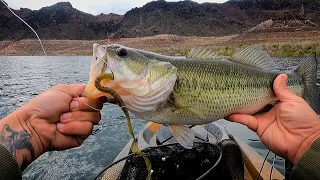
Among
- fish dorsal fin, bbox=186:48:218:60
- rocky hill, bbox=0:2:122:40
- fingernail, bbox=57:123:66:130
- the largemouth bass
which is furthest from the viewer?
rocky hill, bbox=0:2:122:40

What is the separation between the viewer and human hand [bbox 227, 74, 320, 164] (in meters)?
3.11

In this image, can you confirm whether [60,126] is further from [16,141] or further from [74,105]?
[16,141]

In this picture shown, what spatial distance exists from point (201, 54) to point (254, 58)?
2.32ft

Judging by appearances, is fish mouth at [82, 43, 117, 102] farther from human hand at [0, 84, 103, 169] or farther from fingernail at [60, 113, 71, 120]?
fingernail at [60, 113, 71, 120]

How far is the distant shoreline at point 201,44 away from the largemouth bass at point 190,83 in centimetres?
2332

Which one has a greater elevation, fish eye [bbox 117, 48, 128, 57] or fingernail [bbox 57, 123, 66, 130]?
fish eye [bbox 117, 48, 128, 57]

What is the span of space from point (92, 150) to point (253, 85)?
648cm

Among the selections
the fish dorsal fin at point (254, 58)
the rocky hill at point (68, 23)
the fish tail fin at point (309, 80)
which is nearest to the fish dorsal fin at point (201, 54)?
the fish dorsal fin at point (254, 58)

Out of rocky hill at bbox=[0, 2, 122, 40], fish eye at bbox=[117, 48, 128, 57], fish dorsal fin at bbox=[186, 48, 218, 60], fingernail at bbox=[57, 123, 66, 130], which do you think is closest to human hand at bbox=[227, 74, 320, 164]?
fish dorsal fin at bbox=[186, 48, 218, 60]

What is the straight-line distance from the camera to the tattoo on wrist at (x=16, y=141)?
2844 millimetres

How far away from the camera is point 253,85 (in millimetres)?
3418

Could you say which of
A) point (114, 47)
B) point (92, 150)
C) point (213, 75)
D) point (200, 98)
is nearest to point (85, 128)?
point (114, 47)

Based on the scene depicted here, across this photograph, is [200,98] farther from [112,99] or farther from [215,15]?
[215,15]

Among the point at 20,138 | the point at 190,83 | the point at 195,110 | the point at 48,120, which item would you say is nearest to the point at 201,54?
the point at 190,83
